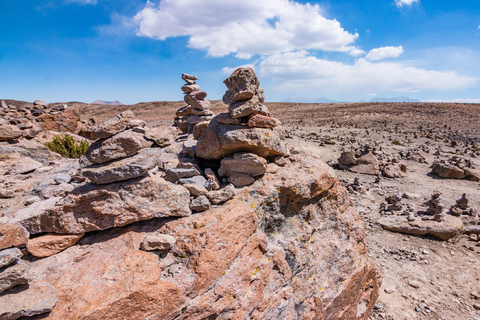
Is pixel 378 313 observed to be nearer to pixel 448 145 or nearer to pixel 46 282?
pixel 46 282

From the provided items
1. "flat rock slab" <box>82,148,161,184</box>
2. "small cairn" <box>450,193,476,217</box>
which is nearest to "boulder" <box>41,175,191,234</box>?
"flat rock slab" <box>82,148,161,184</box>

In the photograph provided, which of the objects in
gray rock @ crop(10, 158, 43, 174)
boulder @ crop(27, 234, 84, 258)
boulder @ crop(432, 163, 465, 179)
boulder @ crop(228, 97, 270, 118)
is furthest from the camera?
boulder @ crop(432, 163, 465, 179)

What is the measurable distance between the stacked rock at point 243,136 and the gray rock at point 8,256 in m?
3.10

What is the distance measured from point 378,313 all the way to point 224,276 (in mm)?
4850

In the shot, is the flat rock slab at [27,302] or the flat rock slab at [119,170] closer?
the flat rock slab at [27,302]

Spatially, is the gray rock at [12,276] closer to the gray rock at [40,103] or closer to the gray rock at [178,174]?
the gray rock at [178,174]

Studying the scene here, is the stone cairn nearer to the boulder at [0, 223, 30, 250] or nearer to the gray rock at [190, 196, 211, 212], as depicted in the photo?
the boulder at [0, 223, 30, 250]

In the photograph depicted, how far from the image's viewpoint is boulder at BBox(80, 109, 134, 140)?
3682mm

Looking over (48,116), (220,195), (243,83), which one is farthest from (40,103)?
(220,195)

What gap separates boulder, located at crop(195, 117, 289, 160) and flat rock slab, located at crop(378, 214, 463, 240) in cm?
672

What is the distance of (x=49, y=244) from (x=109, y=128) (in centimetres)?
172

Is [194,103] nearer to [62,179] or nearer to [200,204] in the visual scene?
[62,179]

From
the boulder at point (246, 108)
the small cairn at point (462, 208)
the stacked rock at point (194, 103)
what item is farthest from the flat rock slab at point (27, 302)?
Answer: the small cairn at point (462, 208)

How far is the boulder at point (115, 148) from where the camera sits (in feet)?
12.0
